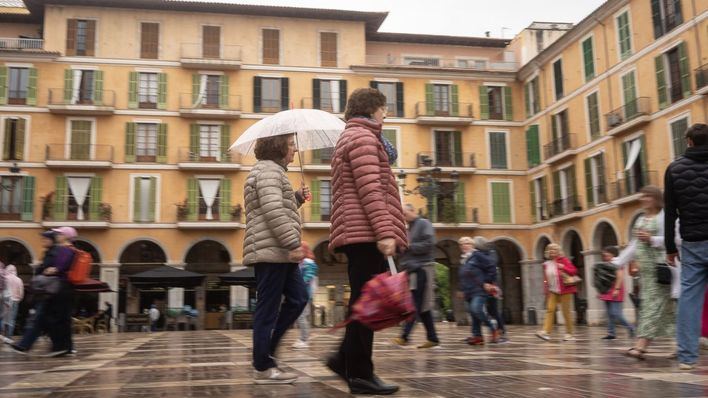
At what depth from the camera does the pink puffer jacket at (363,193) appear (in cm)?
386

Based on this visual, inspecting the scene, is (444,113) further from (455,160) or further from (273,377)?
(273,377)

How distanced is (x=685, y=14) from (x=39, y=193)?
26637 mm

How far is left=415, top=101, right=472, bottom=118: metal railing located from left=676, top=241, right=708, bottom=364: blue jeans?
28.4 m

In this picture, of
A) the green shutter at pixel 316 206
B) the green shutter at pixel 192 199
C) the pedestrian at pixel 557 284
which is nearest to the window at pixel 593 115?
the green shutter at pixel 316 206

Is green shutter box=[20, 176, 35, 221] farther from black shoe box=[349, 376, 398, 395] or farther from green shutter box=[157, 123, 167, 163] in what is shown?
black shoe box=[349, 376, 398, 395]

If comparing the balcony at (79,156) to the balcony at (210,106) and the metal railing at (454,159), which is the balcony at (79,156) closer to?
the balcony at (210,106)

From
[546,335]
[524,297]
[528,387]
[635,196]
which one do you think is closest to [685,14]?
[635,196]

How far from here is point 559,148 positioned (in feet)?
101

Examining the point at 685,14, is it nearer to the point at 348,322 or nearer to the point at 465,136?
the point at 465,136

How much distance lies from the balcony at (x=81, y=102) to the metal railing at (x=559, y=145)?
2015 centimetres

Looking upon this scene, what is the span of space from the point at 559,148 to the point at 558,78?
3.29 meters

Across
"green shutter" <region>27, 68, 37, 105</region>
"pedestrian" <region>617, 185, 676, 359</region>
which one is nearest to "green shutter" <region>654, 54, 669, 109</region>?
"pedestrian" <region>617, 185, 676, 359</region>

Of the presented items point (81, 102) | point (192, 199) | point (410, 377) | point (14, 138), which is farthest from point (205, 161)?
point (410, 377)

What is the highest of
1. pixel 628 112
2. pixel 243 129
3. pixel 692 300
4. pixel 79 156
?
pixel 243 129
